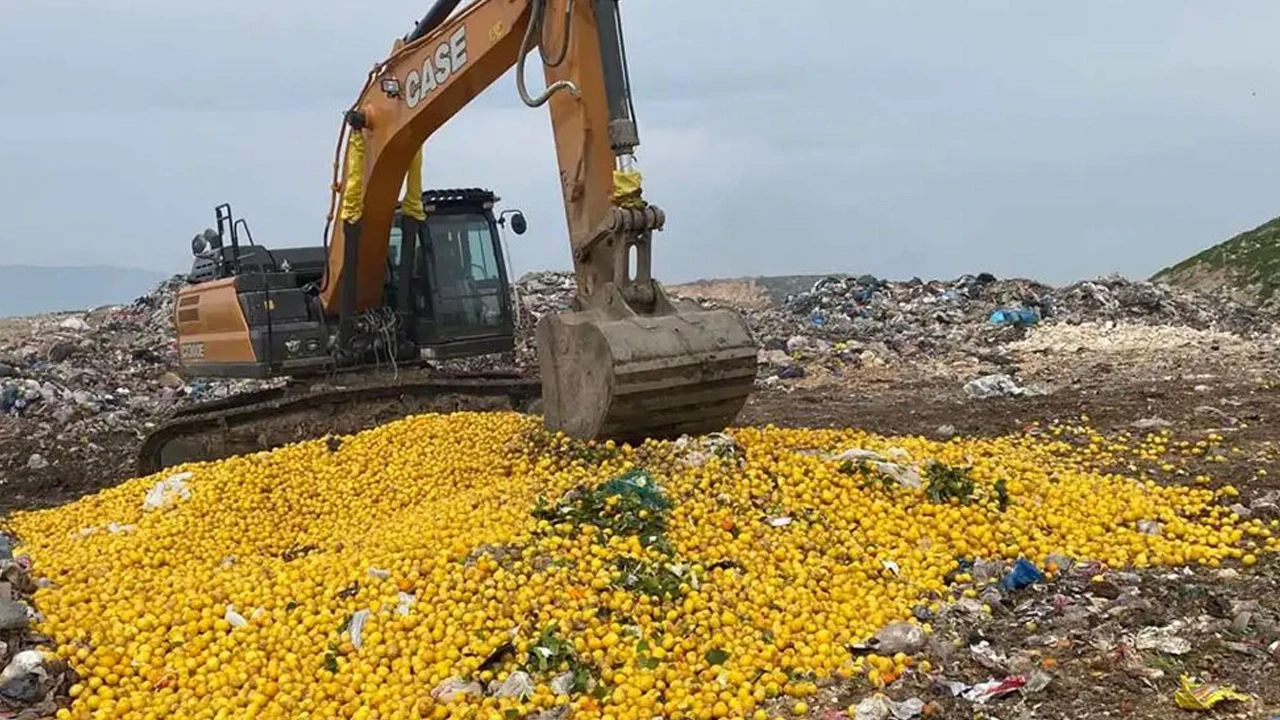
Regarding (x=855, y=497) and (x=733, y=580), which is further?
(x=855, y=497)

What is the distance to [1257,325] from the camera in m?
16.4

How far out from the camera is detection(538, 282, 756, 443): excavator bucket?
5.61 meters

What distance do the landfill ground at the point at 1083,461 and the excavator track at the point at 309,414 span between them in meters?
0.08

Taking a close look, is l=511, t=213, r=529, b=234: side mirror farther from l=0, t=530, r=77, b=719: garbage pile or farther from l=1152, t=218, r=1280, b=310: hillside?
l=1152, t=218, r=1280, b=310: hillside

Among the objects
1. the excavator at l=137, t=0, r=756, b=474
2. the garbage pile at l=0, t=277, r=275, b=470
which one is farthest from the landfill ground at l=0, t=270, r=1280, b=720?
Answer: the excavator at l=137, t=0, r=756, b=474

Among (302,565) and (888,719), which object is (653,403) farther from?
(888,719)

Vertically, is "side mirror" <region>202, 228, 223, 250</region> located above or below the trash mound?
above

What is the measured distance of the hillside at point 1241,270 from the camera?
20297 mm

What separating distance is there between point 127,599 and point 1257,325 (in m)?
16.2

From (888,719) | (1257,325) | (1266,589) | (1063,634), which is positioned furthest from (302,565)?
(1257,325)

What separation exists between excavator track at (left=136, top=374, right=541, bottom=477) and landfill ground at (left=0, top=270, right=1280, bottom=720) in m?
0.08

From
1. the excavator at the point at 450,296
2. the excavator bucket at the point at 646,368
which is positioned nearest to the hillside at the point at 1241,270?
the excavator at the point at 450,296

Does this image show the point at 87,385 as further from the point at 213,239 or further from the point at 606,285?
the point at 606,285

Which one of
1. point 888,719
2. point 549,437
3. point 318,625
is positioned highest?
point 549,437
